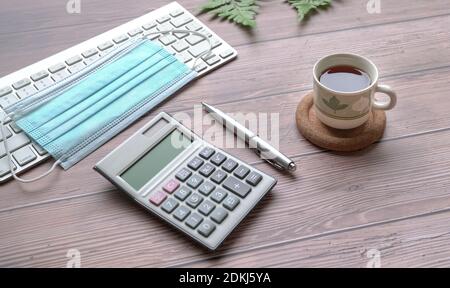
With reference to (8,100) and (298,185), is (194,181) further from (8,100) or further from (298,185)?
(8,100)

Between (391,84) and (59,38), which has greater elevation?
(59,38)

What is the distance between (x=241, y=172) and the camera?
597 mm

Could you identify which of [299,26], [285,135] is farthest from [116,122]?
[299,26]

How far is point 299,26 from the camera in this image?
80 centimetres

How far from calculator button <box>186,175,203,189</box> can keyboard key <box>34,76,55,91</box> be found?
28 centimetres

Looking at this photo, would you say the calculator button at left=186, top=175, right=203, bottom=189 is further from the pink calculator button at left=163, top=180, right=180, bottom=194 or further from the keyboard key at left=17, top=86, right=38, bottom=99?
the keyboard key at left=17, top=86, right=38, bottom=99

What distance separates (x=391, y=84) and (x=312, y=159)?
180 millimetres

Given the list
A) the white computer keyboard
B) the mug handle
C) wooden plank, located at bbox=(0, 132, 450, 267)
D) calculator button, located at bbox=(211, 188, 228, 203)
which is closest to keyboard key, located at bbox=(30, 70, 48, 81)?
the white computer keyboard

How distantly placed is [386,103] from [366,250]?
7.7 inches

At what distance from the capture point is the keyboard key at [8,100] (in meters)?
0.70

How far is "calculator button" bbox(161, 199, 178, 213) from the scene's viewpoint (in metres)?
0.57

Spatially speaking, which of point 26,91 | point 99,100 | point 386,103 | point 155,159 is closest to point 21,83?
point 26,91
